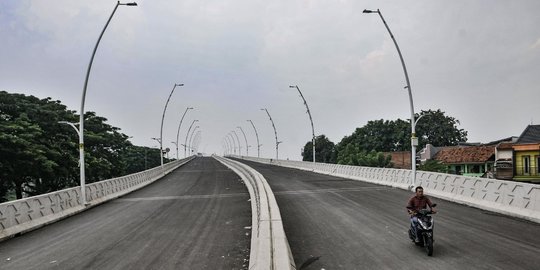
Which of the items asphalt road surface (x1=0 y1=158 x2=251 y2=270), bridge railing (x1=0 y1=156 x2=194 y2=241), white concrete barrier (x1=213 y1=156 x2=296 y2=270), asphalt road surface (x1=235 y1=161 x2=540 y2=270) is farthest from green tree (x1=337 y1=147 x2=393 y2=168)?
white concrete barrier (x1=213 y1=156 x2=296 y2=270)

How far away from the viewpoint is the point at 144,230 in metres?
14.2

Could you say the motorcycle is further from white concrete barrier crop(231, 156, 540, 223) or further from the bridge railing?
the bridge railing

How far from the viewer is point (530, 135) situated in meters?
49.6

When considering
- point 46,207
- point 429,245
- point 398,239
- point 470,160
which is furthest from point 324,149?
point 429,245

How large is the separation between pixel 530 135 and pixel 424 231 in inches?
1824

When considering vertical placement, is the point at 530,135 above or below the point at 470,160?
above

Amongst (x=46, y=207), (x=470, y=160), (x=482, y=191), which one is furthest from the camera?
(x=470, y=160)

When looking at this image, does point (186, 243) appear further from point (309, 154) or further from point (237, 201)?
point (309, 154)

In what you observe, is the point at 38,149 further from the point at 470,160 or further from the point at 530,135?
the point at 470,160

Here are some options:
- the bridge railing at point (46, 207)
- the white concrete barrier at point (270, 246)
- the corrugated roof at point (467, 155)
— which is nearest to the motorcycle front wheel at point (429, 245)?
the white concrete barrier at point (270, 246)

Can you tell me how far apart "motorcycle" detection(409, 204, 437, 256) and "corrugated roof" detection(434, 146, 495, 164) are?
2181 inches

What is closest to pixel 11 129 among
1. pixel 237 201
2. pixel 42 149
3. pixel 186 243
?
pixel 42 149

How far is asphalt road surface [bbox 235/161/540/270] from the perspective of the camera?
31.0 ft

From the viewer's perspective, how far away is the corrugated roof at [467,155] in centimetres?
6150
